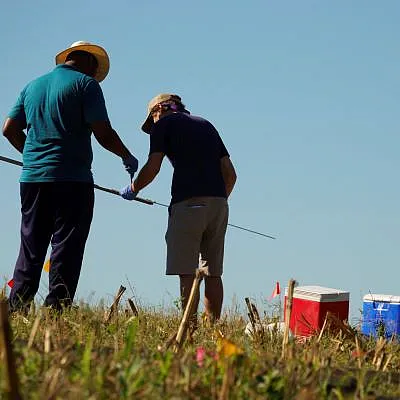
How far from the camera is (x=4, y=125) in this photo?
6.36 meters

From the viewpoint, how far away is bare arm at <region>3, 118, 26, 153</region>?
20.6ft

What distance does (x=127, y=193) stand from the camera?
6805 mm

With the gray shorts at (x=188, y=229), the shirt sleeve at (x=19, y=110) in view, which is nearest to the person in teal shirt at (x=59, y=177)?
the shirt sleeve at (x=19, y=110)

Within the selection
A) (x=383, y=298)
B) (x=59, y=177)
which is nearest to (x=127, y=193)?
(x=59, y=177)

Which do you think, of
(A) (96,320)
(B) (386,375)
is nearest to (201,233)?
(A) (96,320)

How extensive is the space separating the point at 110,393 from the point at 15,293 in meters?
3.76

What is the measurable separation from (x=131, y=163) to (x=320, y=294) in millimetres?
1696

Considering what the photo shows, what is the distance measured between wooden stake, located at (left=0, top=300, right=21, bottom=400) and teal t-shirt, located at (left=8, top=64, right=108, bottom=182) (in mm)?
3750

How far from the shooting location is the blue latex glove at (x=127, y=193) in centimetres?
672

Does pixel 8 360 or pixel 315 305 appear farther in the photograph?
pixel 315 305

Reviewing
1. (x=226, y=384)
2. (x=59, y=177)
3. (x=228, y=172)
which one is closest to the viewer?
(x=226, y=384)

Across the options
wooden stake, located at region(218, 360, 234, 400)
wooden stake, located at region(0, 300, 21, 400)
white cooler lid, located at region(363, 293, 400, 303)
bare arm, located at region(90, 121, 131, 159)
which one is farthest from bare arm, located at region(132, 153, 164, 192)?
wooden stake, located at region(0, 300, 21, 400)

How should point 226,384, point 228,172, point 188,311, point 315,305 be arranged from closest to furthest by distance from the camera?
point 226,384 < point 188,311 < point 228,172 < point 315,305

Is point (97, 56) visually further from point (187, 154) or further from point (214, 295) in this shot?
point (214, 295)
